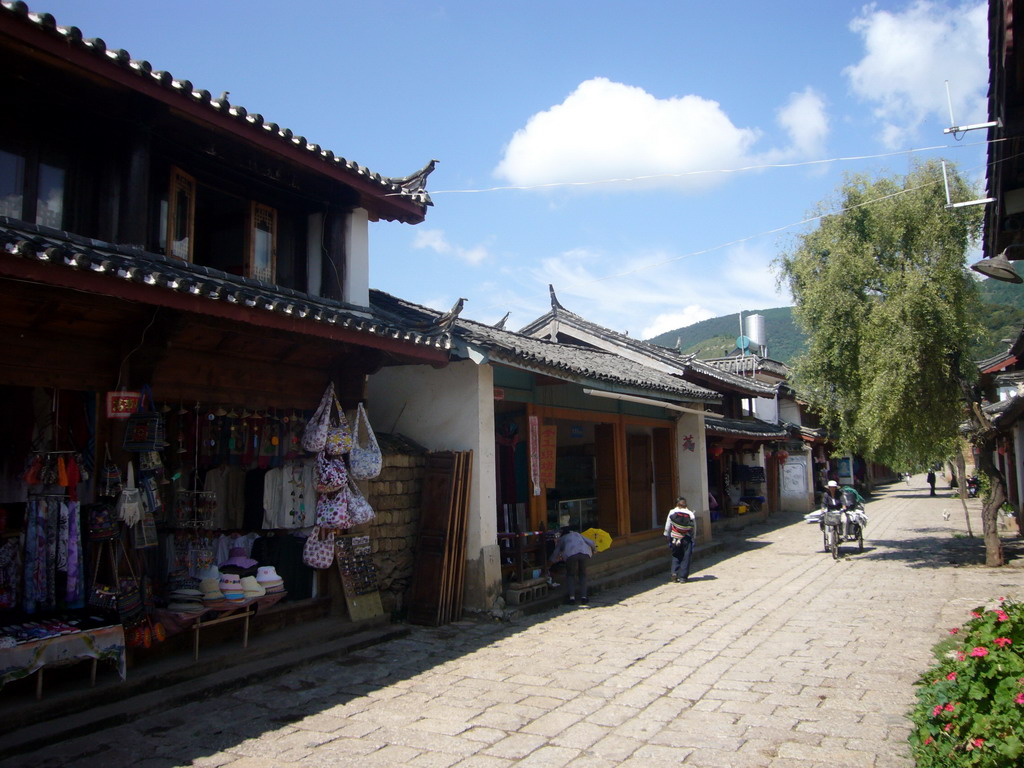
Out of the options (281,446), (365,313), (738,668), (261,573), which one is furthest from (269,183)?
(738,668)

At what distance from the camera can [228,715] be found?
18.4 feet

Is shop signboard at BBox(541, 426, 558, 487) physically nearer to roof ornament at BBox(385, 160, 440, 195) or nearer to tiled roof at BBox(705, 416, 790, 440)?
roof ornament at BBox(385, 160, 440, 195)

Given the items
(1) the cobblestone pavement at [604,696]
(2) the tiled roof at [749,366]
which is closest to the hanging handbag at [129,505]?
(1) the cobblestone pavement at [604,696]

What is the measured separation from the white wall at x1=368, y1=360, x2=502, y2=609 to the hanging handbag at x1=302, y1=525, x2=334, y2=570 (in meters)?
1.90

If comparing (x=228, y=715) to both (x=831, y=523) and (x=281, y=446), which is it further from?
(x=831, y=523)

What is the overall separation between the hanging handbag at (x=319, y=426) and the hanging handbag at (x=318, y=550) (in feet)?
2.95

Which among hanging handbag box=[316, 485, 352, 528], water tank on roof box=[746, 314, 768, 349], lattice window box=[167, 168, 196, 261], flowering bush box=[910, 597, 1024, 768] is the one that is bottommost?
flowering bush box=[910, 597, 1024, 768]

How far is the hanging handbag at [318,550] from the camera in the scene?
7922mm

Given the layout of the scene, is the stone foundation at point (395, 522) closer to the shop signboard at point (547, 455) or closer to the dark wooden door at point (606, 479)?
the shop signboard at point (547, 455)

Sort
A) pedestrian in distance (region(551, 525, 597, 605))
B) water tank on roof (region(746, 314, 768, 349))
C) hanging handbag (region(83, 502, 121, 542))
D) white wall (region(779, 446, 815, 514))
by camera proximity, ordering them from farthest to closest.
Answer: water tank on roof (region(746, 314, 768, 349)) → white wall (region(779, 446, 815, 514)) → pedestrian in distance (region(551, 525, 597, 605)) → hanging handbag (region(83, 502, 121, 542))

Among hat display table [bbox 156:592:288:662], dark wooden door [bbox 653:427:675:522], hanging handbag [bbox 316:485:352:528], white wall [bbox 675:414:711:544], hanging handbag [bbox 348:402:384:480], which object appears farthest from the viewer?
white wall [bbox 675:414:711:544]

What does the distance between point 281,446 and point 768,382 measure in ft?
83.3

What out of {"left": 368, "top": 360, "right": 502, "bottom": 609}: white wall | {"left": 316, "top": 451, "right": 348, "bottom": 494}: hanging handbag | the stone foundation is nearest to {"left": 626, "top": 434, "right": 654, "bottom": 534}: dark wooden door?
{"left": 368, "top": 360, "right": 502, "bottom": 609}: white wall

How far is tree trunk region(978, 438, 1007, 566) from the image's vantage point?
12.8m
